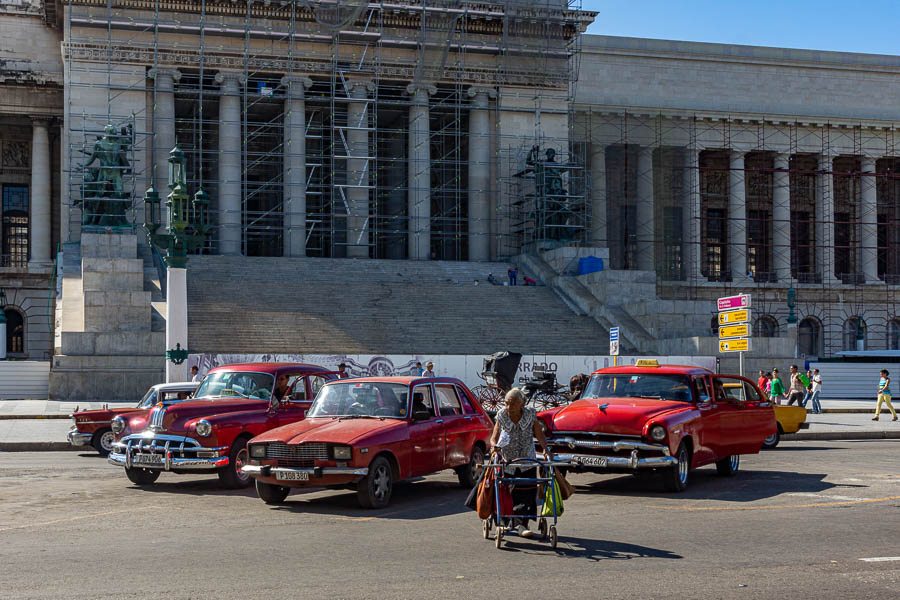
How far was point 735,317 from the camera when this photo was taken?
28547 millimetres

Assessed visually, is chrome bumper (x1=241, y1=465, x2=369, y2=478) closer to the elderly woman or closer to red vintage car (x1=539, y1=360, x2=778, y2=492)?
the elderly woman

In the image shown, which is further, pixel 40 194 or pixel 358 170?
pixel 40 194

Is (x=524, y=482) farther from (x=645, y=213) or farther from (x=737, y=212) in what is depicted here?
(x=737, y=212)

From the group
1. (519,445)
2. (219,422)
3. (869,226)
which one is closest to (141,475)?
(219,422)

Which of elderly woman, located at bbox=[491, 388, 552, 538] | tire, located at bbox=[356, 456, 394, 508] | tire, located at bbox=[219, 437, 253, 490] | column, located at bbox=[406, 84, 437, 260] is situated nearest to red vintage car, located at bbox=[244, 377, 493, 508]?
tire, located at bbox=[356, 456, 394, 508]

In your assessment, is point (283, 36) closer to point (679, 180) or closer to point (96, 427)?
point (679, 180)

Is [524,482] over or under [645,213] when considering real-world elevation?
under

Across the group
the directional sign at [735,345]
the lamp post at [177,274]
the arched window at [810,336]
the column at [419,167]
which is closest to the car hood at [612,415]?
the directional sign at [735,345]

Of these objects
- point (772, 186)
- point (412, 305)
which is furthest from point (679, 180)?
point (412, 305)

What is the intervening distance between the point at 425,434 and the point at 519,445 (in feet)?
12.4

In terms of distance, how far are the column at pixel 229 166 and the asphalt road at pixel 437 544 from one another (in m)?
38.7

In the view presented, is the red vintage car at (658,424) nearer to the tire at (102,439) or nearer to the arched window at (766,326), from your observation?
the tire at (102,439)

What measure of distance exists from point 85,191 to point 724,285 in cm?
3854

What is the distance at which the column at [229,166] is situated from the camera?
182 feet
